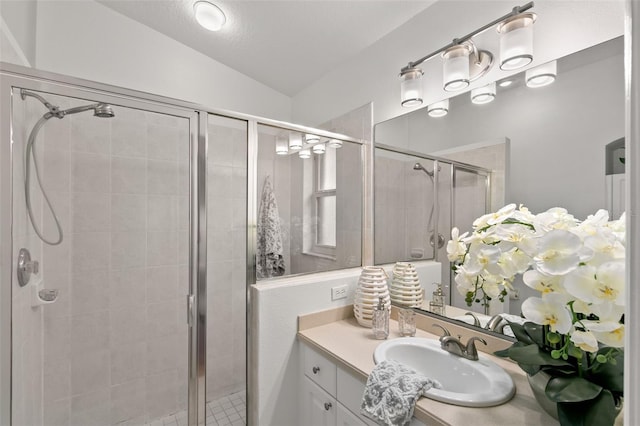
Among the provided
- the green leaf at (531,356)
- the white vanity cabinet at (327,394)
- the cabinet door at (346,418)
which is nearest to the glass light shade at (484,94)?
the green leaf at (531,356)

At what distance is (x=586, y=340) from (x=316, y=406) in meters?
1.09

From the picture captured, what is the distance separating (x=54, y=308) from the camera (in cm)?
143

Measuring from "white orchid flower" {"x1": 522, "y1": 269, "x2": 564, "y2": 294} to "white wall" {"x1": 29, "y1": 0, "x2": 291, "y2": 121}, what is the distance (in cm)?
219

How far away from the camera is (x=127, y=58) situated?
1.85 metres

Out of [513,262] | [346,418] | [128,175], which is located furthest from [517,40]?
[128,175]

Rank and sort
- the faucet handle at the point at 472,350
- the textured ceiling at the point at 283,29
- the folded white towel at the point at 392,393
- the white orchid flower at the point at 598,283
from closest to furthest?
the white orchid flower at the point at 598,283, the folded white towel at the point at 392,393, the faucet handle at the point at 472,350, the textured ceiling at the point at 283,29

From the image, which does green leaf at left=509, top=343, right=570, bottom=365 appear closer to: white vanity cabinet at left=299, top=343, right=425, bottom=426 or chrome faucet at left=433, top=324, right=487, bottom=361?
chrome faucet at left=433, top=324, right=487, bottom=361

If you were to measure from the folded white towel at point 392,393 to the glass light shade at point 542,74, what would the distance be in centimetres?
114

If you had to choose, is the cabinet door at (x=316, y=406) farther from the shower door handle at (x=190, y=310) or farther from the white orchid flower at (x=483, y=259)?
the white orchid flower at (x=483, y=259)

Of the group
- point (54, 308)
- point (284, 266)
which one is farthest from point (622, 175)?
point (54, 308)

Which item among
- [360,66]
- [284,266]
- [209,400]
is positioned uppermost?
[360,66]

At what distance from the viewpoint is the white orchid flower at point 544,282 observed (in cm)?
65

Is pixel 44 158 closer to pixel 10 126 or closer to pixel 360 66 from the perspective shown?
pixel 10 126

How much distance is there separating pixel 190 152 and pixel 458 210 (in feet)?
4.15
